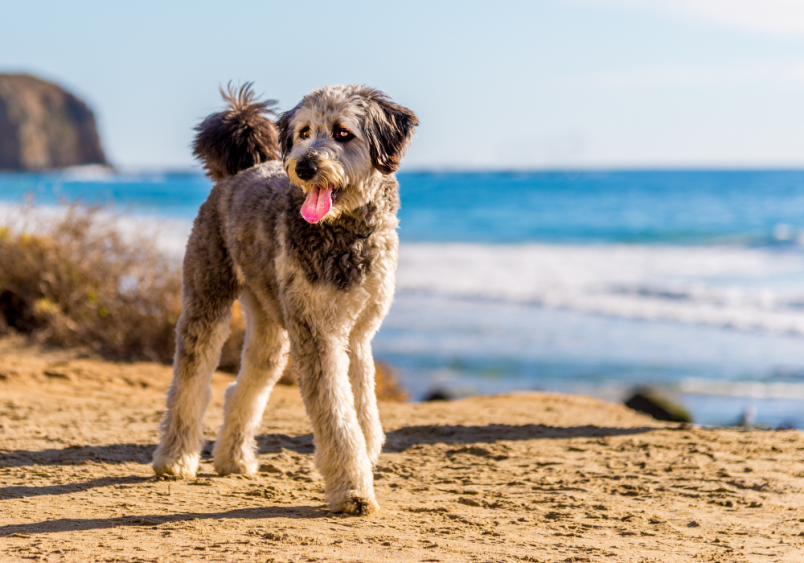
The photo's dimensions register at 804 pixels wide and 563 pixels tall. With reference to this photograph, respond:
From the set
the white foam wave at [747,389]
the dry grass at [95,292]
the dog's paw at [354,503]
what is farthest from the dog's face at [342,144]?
the white foam wave at [747,389]

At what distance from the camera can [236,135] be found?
19.1ft

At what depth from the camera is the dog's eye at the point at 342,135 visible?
4.46m

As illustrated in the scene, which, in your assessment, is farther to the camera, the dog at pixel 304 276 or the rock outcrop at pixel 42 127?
the rock outcrop at pixel 42 127

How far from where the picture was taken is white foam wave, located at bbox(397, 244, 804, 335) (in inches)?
653

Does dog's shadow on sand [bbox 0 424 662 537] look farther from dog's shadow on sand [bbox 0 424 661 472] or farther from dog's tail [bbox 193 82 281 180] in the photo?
dog's tail [bbox 193 82 281 180]

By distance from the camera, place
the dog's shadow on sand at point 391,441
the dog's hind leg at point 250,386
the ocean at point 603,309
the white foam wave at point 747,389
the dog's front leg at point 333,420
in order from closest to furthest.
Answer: the dog's front leg at point 333,420
the dog's hind leg at point 250,386
the dog's shadow on sand at point 391,441
the white foam wave at point 747,389
the ocean at point 603,309

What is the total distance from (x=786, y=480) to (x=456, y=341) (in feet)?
27.7

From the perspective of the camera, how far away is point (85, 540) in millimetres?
4141

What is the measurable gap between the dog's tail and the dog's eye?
5.02ft

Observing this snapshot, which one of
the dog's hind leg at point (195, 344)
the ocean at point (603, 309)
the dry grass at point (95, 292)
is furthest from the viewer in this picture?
the ocean at point (603, 309)

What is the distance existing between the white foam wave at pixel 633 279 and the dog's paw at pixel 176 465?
1227cm

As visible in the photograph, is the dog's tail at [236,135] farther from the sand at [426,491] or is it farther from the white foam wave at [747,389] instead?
the white foam wave at [747,389]

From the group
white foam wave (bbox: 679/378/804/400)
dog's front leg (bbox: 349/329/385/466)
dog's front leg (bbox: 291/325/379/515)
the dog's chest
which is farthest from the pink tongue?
white foam wave (bbox: 679/378/804/400)

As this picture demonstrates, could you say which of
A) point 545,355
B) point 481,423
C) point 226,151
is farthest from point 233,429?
point 545,355
